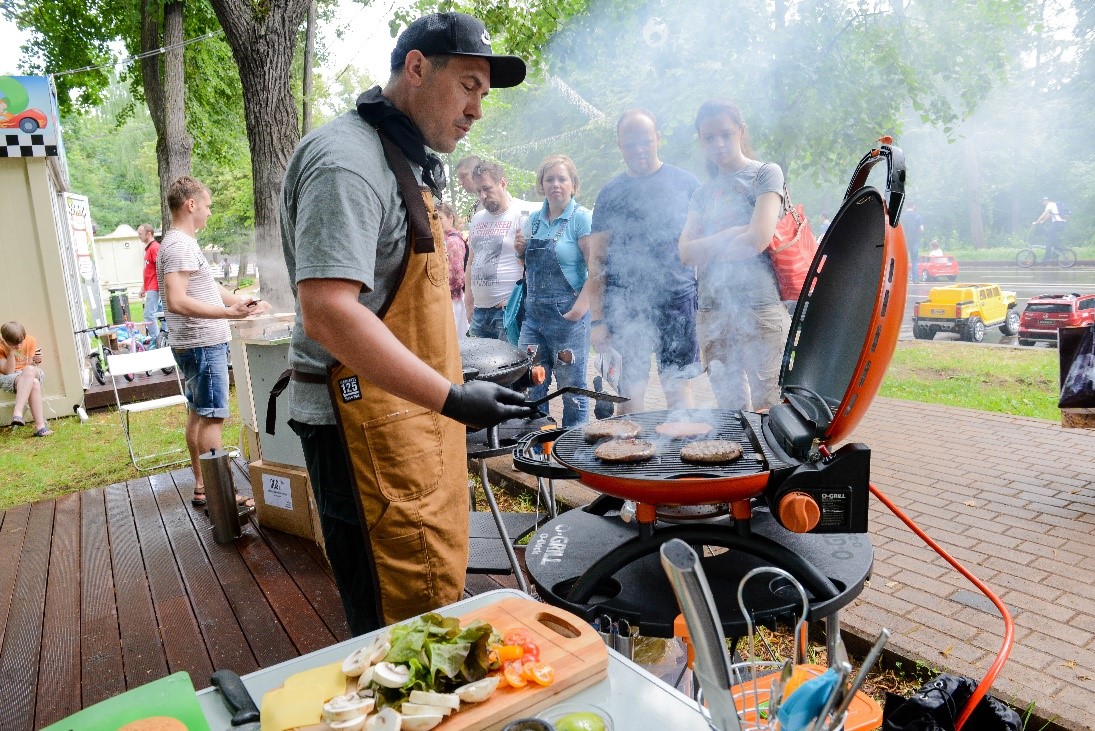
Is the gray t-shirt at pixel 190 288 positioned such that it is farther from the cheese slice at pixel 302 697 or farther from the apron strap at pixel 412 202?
the cheese slice at pixel 302 697

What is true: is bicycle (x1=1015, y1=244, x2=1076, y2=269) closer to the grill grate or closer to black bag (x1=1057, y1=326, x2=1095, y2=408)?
black bag (x1=1057, y1=326, x2=1095, y2=408)

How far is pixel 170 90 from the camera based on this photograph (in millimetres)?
9695

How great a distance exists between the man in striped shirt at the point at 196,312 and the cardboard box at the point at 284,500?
10.8 inches

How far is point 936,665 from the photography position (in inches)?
91.6

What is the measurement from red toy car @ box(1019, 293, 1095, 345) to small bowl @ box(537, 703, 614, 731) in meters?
9.00

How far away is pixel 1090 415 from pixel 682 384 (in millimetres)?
2207

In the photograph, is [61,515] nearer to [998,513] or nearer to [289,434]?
[289,434]

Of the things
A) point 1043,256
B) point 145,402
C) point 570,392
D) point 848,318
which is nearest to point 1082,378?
point 848,318

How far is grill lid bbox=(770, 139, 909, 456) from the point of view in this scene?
1346 mm

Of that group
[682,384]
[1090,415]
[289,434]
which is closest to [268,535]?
[289,434]

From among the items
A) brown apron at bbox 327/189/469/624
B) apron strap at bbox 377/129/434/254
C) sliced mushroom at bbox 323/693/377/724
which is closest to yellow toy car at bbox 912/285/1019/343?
brown apron at bbox 327/189/469/624

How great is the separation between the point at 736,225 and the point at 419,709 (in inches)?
102

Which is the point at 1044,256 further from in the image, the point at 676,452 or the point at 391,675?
the point at 391,675

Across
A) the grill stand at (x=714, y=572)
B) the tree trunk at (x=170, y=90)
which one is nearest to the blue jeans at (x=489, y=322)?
the grill stand at (x=714, y=572)
